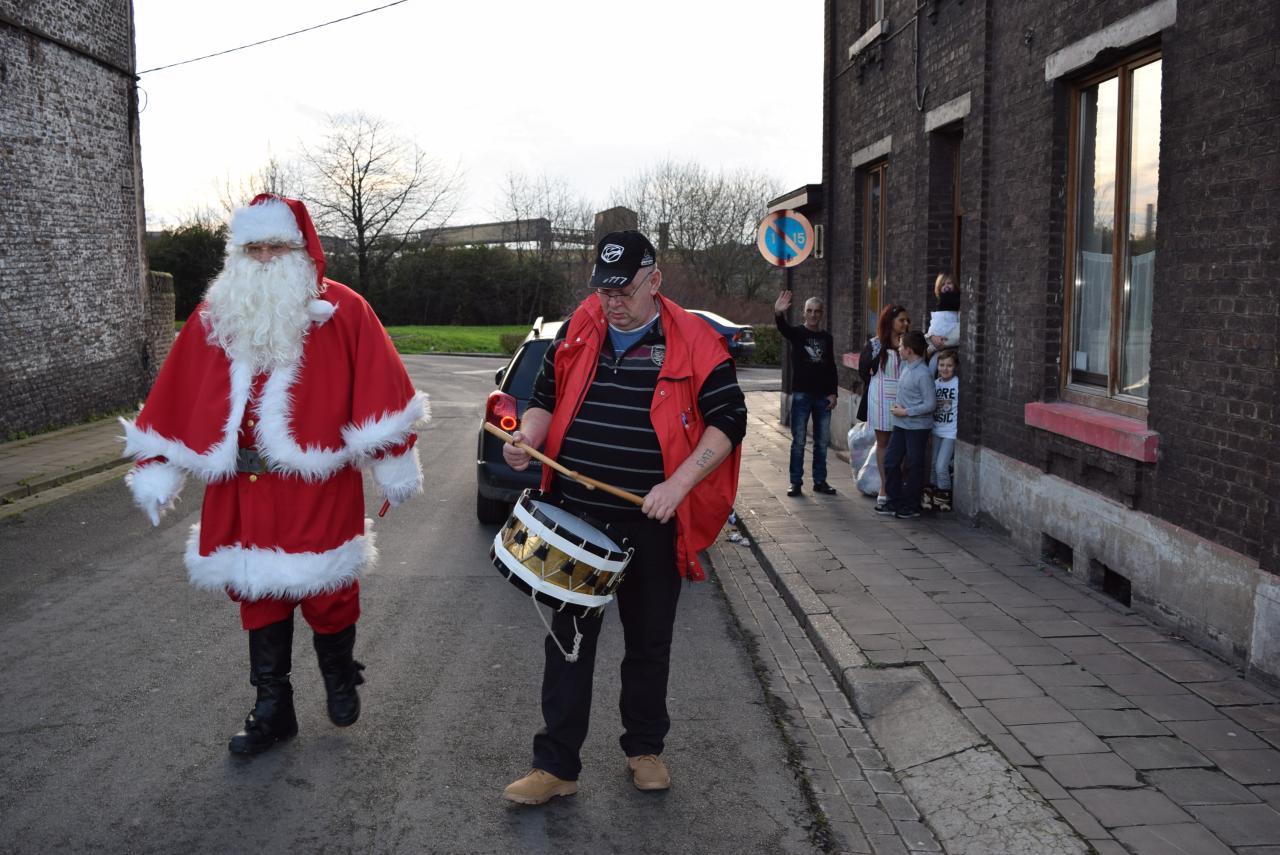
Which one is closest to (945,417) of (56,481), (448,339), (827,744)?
(827,744)

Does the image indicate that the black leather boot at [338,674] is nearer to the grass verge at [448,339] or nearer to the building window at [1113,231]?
the building window at [1113,231]

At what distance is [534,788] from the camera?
4.00 meters

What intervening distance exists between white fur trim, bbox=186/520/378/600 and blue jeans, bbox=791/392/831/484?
21.7 feet

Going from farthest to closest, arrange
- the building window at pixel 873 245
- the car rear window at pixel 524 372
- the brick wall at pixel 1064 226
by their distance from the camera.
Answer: the building window at pixel 873 245 < the car rear window at pixel 524 372 < the brick wall at pixel 1064 226

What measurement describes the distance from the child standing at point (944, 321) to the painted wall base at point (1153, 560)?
4.47ft

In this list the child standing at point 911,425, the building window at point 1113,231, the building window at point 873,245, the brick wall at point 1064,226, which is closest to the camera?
the brick wall at point 1064,226

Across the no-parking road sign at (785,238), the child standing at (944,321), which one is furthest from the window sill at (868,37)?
the child standing at (944,321)

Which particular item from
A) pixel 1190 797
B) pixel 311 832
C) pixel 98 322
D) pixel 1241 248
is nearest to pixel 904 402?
pixel 1241 248

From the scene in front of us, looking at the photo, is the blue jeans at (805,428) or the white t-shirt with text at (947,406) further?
the blue jeans at (805,428)

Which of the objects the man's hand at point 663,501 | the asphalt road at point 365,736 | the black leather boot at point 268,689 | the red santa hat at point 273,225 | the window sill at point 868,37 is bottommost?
the asphalt road at point 365,736

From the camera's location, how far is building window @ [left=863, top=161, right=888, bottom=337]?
12.9m

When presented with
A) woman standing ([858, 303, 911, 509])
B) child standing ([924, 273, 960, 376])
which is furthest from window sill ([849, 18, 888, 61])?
woman standing ([858, 303, 911, 509])

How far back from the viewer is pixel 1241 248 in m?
5.43

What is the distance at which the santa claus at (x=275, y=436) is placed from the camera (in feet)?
14.0
